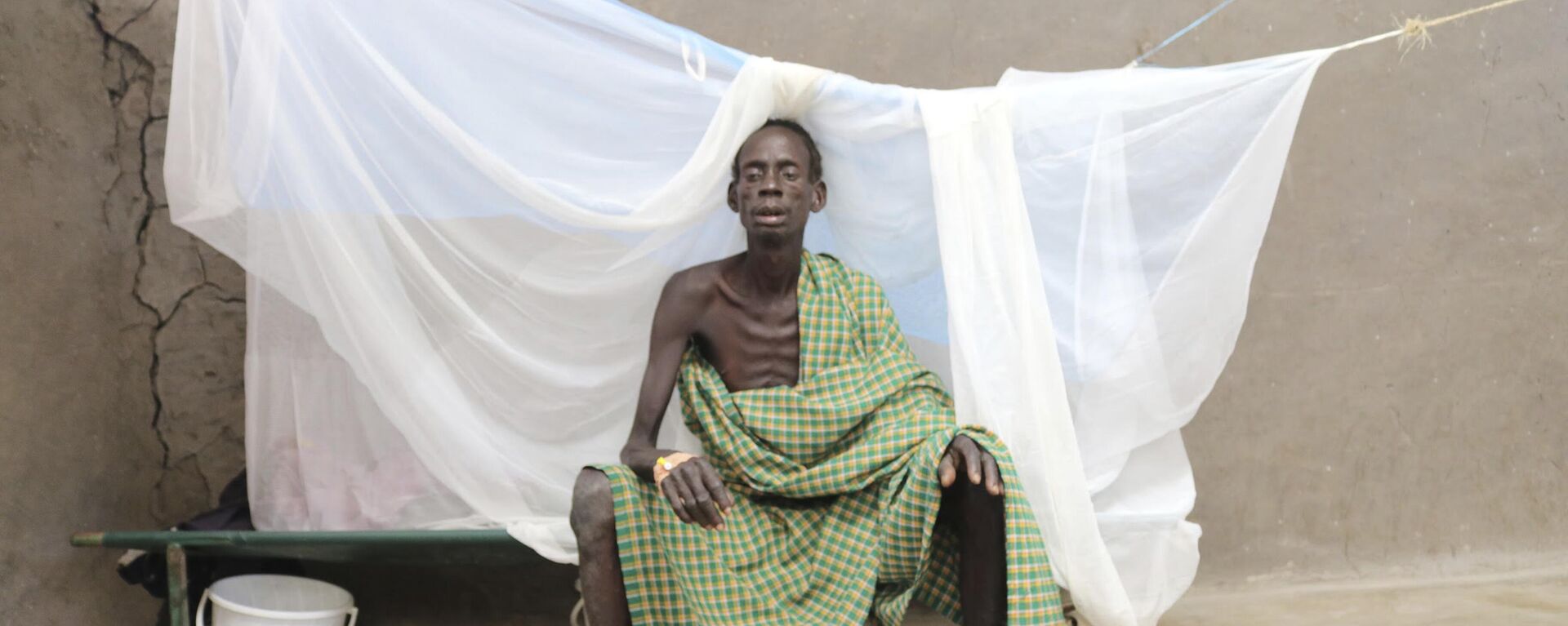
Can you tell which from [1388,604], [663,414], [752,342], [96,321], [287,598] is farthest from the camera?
[1388,604]

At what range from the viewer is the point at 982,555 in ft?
7.32

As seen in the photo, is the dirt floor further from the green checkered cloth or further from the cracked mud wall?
the cracked mud wall

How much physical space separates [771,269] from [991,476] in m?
0.72

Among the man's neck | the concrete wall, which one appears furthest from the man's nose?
the concrete wall

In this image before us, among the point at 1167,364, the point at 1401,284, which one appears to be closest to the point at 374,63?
the point at 1167,364

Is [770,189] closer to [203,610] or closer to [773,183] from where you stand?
[773,183]

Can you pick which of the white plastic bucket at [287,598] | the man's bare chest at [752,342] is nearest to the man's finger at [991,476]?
the man's bare chest at [752,342]

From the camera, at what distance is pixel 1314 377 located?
11.6 feet

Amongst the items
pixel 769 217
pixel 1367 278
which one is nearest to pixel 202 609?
pixel 769 217

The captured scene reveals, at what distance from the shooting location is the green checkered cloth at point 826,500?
7.34 feet

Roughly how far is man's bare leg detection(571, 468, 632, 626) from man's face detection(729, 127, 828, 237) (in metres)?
0.65

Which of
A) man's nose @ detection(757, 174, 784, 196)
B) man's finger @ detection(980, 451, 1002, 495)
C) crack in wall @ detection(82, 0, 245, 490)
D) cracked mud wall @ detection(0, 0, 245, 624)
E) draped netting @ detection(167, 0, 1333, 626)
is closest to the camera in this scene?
man's finger @ detection(980, 451, 1002, 495)

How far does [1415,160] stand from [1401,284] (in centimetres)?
32

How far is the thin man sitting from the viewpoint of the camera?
2.22m
